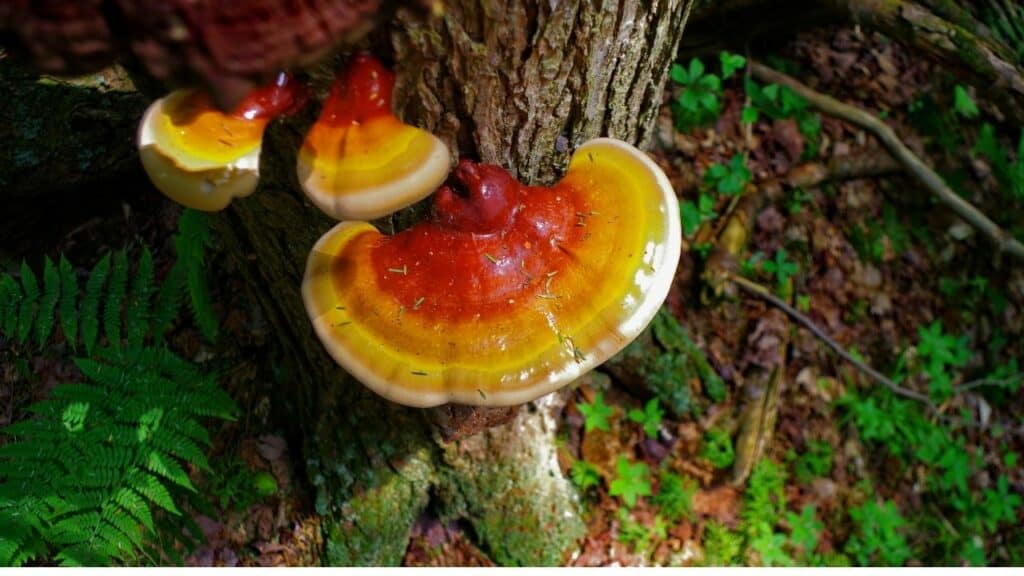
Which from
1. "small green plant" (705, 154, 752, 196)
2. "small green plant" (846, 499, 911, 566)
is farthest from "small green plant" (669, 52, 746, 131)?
"small green plant" (846, 499, 911, 566)

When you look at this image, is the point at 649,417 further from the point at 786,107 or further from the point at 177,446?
the point at 177,446

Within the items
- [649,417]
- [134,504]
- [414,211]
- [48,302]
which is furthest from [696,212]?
[48,302]

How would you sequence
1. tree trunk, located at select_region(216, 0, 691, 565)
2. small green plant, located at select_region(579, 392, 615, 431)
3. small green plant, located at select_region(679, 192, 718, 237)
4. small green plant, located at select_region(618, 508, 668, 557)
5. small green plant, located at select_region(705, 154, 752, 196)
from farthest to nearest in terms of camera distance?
small green plant, located at select_region(705, 154, 752, 196), small green plant, located at select_region(679, 192, 718, 237), small green plant, located at select_region(579, 392, 615, 431), small green plant, located at select_region(618, 508, 668, 557), tree trunk, located at select_region(216, 0, 691, 565)

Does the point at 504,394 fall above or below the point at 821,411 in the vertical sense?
above

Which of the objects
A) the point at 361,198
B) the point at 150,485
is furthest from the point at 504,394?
the point at 150,485

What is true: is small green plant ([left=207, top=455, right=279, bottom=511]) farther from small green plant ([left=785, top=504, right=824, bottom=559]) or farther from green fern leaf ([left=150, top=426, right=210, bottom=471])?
small green plant ([left=785, top=504, right=824, bottom=559])

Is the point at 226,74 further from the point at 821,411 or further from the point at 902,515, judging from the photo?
the point at 902,515

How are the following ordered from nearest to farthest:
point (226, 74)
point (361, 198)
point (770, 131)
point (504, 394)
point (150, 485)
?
point (226, 74) < point (361, 198) < point (504, 394) < point (150, 485) < point (770, 131)
